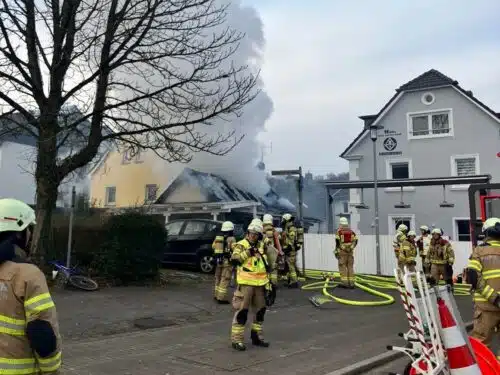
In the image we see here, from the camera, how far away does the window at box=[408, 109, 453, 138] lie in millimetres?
21234

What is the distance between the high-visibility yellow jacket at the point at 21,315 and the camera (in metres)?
2.32

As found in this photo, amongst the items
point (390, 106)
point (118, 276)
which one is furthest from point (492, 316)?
point (390, 106)

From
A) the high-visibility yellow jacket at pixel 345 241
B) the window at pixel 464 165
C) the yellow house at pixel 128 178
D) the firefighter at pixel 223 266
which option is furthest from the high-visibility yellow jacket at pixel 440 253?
the yellow house at pixel 128 178

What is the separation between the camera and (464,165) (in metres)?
20.6

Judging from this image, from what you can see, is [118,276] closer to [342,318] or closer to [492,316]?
[342,318]

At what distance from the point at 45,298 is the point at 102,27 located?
9911mm

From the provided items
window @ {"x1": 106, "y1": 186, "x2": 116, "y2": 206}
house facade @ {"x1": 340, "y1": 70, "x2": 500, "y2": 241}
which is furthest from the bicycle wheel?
house facade @ {"x1": 340, "y1": 70, "x2": 500, "y2": 241}

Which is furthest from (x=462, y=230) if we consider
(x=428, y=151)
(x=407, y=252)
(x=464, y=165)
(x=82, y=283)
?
(x=82, y=283)

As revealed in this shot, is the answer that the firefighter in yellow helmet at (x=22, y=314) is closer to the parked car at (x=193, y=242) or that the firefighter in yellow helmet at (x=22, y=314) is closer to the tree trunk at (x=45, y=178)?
the tree trunk at (x=45, y=178)

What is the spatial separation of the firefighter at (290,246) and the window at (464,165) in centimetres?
1097

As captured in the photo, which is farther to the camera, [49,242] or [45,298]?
[49,242]

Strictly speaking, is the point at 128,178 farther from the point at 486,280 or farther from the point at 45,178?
the point at 486,280

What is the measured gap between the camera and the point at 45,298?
2352 mm

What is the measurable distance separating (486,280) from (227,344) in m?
3.33
